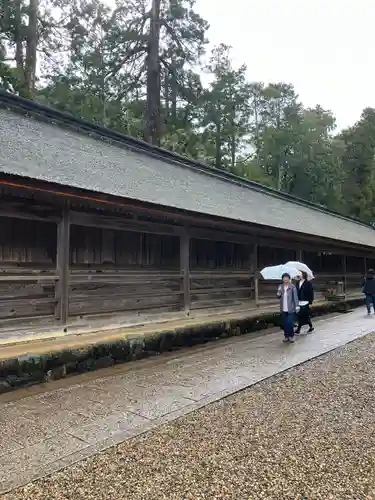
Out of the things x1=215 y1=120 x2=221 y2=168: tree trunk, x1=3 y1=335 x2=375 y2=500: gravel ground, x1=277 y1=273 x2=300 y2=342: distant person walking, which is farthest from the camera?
x1=215 y1=120 x2=221 y2=168: tree trunk

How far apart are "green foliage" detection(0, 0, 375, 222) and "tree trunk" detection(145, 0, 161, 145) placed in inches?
2.5

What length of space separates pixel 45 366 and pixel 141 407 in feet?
5.59

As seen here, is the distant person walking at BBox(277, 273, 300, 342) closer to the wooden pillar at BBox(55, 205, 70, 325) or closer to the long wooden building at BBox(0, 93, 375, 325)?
the long wooden building at BBox(0, 93, 375, 325)

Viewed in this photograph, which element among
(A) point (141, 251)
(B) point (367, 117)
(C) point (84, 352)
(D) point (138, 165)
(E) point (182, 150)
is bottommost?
(C) point (84, 352)

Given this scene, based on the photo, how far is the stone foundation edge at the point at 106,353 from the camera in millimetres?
5543

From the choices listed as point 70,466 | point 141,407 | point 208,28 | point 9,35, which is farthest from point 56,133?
point 208,28

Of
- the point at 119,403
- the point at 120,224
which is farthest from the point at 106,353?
the point at 120,224

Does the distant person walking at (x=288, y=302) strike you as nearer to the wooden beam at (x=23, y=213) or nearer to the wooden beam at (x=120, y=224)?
the wooden beam at (x=120, y=224)

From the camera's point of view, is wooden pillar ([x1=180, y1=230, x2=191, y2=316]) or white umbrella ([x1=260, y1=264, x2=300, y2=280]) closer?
wooden pillar ([x1=180, y1=230, x2=191, y2=316])

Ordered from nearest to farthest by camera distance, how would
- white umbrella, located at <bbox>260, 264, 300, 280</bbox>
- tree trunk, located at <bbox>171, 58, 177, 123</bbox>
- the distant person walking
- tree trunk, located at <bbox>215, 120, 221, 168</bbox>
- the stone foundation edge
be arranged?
the stone foundation edge
the distant person walking
white umbrella, located at <bbox>260, 264, 300, 280</bbox>
tree trunk, located at <bbox>171, 58, 177, 123</bbox>
tree trunk, located at <bbox>215, 120, 221, 168</bbox>

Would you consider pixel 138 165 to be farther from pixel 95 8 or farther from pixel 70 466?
pixel 95 8

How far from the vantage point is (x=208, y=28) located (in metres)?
27.5

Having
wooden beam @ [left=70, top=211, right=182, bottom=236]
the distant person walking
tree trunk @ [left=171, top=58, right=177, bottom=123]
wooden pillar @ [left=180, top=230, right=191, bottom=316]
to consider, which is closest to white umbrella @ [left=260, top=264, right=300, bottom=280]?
the distant person walking

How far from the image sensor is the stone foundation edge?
218 inches
